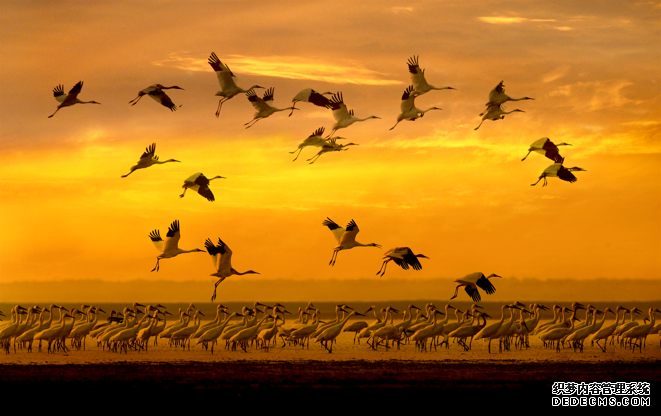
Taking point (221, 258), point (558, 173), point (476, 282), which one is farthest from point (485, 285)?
point (221, 258)

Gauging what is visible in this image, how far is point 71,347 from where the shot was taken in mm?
38469

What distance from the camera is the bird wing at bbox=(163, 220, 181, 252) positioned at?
1342 inches

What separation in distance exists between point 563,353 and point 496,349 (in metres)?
2.69

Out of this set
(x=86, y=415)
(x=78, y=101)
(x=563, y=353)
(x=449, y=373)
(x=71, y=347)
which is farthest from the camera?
(x=71, y=347)

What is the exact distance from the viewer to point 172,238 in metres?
34.1

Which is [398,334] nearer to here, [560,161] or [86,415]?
[560,161]

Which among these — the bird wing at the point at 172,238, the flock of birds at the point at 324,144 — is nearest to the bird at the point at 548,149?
the flock of birds at the point at 324,144

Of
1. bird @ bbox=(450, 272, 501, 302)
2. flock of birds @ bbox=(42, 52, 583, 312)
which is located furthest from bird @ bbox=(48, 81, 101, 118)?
bird @ bbox=(450, 272, 501, 302)

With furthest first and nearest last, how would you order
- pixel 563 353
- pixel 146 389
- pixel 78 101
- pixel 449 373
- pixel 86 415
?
pixel 563 353
pixel 78 101
pixel 449 373
pixel 146 389
pixel 86 415

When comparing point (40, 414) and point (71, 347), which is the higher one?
point (71, 347)

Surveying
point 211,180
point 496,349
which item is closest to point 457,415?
point 211,180

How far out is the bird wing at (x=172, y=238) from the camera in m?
34.1

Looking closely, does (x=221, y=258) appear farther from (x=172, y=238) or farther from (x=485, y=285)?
(x=485, y=285)

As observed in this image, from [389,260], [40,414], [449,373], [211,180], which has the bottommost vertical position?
[40,414]
